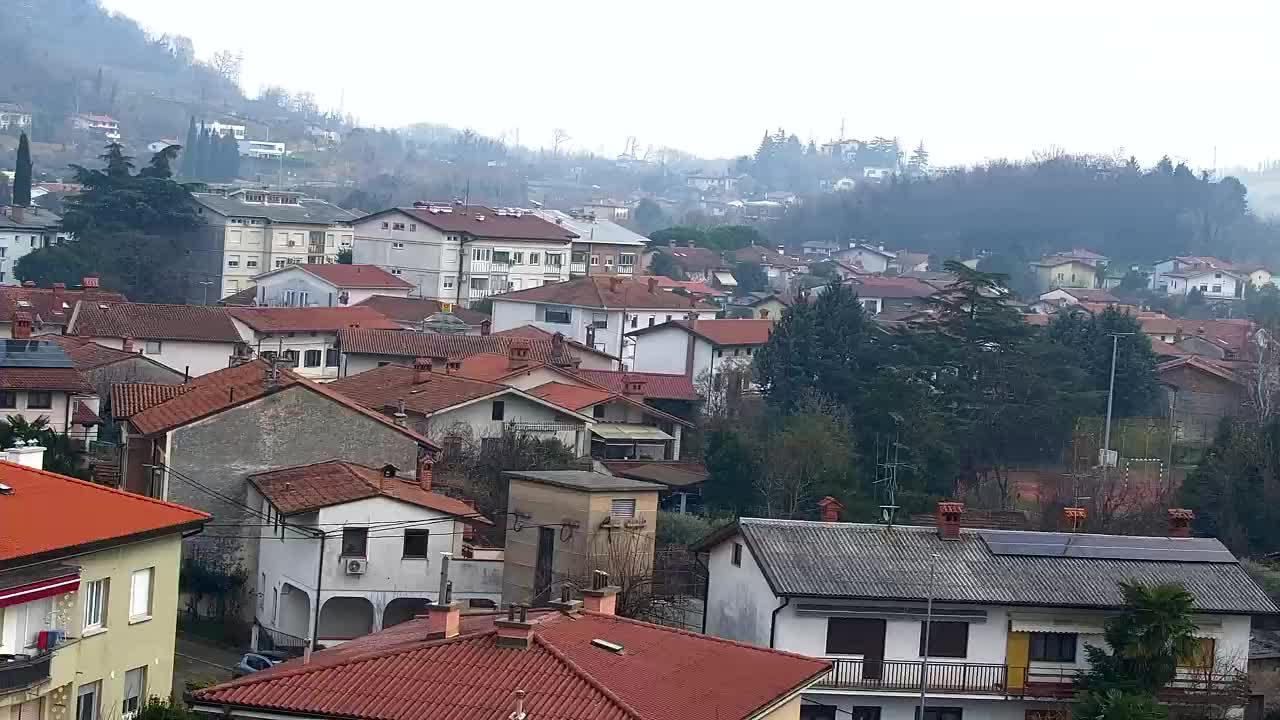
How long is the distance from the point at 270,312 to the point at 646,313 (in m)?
12.6

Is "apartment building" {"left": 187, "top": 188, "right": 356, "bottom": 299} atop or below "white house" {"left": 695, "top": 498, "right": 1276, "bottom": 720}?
atop

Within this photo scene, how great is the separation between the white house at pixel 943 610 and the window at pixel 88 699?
8.60m

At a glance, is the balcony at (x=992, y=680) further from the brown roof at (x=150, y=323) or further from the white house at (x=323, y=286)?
the white house at (x=323, y=286)

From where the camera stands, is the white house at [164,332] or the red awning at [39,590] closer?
the red awning at [39,590]

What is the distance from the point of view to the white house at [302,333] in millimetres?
47906

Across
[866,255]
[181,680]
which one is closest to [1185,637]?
[181,680]

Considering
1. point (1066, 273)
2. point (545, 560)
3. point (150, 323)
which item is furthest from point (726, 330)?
point (1066, 273)

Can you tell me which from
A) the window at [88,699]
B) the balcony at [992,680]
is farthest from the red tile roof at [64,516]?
the balcony at [992,680]

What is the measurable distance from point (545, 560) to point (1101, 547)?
7.40m

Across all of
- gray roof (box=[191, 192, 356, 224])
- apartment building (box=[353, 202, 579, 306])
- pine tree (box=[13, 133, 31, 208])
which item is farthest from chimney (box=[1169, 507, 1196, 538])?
pine tree (box=[13, 133, 31, 208])

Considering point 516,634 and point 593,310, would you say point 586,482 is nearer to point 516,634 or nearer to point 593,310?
point 516,634

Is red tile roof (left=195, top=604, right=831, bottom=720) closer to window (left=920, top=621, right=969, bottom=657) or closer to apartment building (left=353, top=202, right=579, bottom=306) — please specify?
window (left=920, top=621, right=969, bottom=657)

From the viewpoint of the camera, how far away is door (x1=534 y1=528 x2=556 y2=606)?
25.1 metres

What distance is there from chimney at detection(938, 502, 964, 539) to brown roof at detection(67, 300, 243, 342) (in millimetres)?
26494
